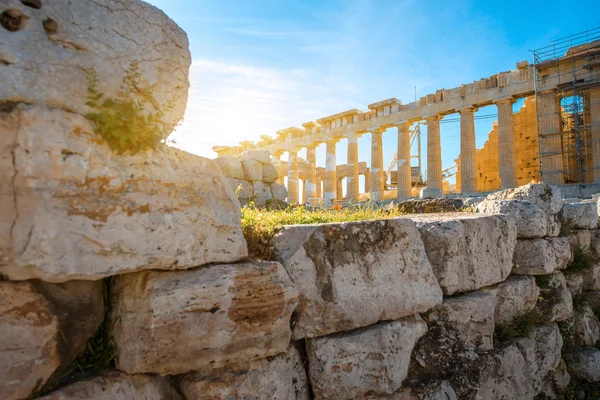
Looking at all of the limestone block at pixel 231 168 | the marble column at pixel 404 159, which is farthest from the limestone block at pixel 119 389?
the marble column at pixel 404 159

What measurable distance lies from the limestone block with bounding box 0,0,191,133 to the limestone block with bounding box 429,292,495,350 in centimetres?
239

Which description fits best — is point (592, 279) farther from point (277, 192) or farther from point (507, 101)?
point (507, 101)

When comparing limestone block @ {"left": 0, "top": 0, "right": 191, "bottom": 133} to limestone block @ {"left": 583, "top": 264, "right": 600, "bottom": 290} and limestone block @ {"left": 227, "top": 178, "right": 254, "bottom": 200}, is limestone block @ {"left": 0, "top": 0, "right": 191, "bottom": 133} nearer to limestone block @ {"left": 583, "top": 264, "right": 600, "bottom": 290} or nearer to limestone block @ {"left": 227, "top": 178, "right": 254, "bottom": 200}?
limestone block @ {"left": 583, "top": 264, "right": 600, "bottom": 290}

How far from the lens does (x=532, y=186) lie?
178 inches

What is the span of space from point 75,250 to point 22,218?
23cm

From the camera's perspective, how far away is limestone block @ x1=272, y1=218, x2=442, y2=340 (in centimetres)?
230

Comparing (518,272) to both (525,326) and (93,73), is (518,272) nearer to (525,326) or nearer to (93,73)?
(525,326)

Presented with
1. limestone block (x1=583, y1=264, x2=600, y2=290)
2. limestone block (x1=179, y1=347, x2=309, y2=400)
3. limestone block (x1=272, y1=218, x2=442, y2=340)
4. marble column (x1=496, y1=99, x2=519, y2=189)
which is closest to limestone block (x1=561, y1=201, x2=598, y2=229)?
limestone block (x1=583, y1=264, x2=600, y2=290)

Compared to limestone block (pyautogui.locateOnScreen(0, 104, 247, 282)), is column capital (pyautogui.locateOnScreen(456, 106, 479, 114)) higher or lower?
higher

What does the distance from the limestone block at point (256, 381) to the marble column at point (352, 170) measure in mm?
22114

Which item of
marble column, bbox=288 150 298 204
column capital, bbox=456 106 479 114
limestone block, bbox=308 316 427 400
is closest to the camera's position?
limestone block, bbox=308 316 427 400

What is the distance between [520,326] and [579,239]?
6.73 feet

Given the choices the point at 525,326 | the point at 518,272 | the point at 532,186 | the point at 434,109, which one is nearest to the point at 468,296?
the point at 525,326

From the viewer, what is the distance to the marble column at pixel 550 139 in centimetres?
1680
